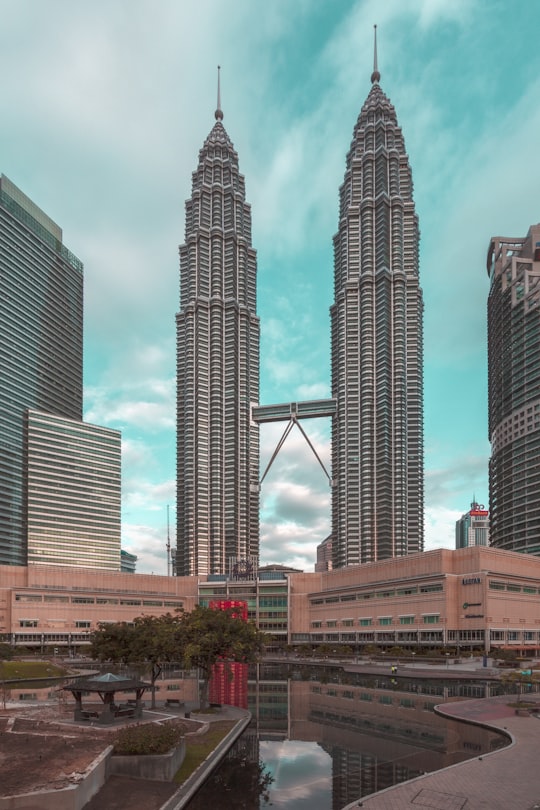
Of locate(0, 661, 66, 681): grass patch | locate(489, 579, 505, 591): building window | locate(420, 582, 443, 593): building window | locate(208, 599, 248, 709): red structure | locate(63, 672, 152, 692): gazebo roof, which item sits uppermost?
locate(63, 672, 152, 692): gazebo roof

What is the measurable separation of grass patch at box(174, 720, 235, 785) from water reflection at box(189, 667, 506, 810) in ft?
4.66

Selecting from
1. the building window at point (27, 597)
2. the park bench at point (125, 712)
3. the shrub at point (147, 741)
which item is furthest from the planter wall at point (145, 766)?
the building window at point (27, 597)

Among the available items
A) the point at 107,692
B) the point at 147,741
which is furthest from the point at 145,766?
the point at 107,692

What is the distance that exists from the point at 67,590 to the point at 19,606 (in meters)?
13.4

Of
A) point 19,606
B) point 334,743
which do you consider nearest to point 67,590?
point 19,606

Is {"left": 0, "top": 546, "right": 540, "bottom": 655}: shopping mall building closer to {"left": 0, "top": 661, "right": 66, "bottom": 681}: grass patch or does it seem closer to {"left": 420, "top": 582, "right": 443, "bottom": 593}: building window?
{"left": 420, "top": 582, "right": 443, "bottom": 593}: building window

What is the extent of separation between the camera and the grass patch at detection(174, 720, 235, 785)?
40.0 m

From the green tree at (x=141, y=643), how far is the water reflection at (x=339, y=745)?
1083 cm

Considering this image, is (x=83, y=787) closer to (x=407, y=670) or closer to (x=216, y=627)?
(x=216, y=627)

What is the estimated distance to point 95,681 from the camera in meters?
52.6

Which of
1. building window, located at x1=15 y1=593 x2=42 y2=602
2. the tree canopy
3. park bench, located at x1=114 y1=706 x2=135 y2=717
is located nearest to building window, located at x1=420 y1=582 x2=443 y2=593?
the tree canopy

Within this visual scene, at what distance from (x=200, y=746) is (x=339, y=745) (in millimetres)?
→ 10701

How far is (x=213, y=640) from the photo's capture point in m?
62.6

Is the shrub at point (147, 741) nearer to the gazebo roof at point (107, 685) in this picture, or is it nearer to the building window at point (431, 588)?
the gazebo roof at point (107, 685)
